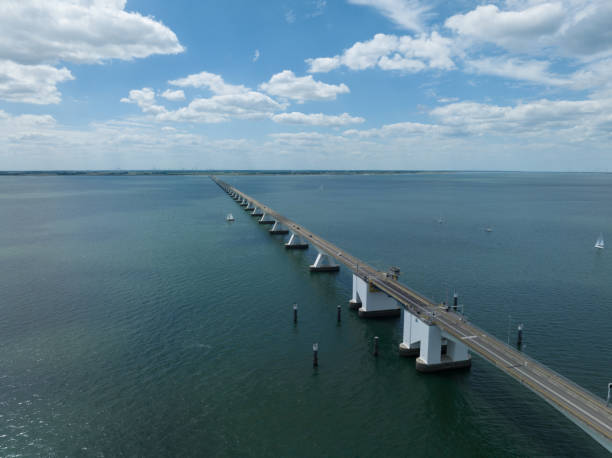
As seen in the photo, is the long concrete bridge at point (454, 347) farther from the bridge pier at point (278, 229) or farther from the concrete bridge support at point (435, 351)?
the bridge pier at point (278, 229)

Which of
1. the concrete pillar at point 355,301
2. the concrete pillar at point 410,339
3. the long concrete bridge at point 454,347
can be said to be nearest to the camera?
the long concrete bridge at point 454,347

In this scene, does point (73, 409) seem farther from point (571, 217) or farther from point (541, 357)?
point (571, 217)

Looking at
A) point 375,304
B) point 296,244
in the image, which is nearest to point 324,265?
point 296,244

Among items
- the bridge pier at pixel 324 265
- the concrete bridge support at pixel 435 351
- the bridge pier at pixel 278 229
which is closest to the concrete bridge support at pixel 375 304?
the concrete bridge support at pixel 435 351

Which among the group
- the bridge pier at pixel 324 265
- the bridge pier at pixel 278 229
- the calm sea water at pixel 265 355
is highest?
the bridge pier at pixel 278 229

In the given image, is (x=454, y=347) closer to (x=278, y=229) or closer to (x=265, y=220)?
(x=278, y=229)

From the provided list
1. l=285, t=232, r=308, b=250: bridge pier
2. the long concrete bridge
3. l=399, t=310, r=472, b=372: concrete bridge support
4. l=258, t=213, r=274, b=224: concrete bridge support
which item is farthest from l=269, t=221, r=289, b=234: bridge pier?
l=399, t=310, r=472, b=372: concrete bridge support

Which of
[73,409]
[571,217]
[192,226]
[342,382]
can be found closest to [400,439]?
[342,382]
